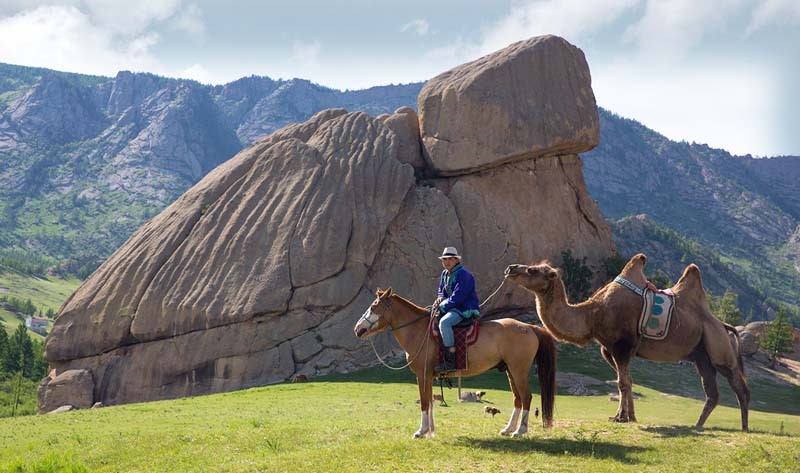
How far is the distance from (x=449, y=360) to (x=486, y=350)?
0.79 m

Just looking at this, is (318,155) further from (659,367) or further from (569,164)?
(659,367)

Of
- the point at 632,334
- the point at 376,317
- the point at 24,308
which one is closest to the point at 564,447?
the point at 376,317

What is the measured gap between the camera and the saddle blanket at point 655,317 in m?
16.5

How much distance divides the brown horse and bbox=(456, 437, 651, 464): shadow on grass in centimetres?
78

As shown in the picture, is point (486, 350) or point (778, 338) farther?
point (778, 338)

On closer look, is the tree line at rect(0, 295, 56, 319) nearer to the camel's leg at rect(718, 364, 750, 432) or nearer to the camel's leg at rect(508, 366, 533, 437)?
the camel's leg at rect(508, 366, 533, 437)

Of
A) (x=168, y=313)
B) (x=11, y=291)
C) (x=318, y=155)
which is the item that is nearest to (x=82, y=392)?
(x=168, y=313)

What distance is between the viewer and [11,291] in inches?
Result: 6585

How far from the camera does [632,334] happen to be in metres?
16.6

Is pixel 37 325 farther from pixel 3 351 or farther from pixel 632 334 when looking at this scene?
pixel 632 334

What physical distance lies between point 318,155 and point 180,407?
2329cm

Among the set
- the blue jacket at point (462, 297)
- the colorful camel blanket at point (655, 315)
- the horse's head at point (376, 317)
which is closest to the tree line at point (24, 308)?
the horse's head at point (376, 317)

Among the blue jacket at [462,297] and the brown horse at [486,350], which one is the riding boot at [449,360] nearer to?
the brown horse at [486,350]

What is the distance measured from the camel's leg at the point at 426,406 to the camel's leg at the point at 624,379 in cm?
510
